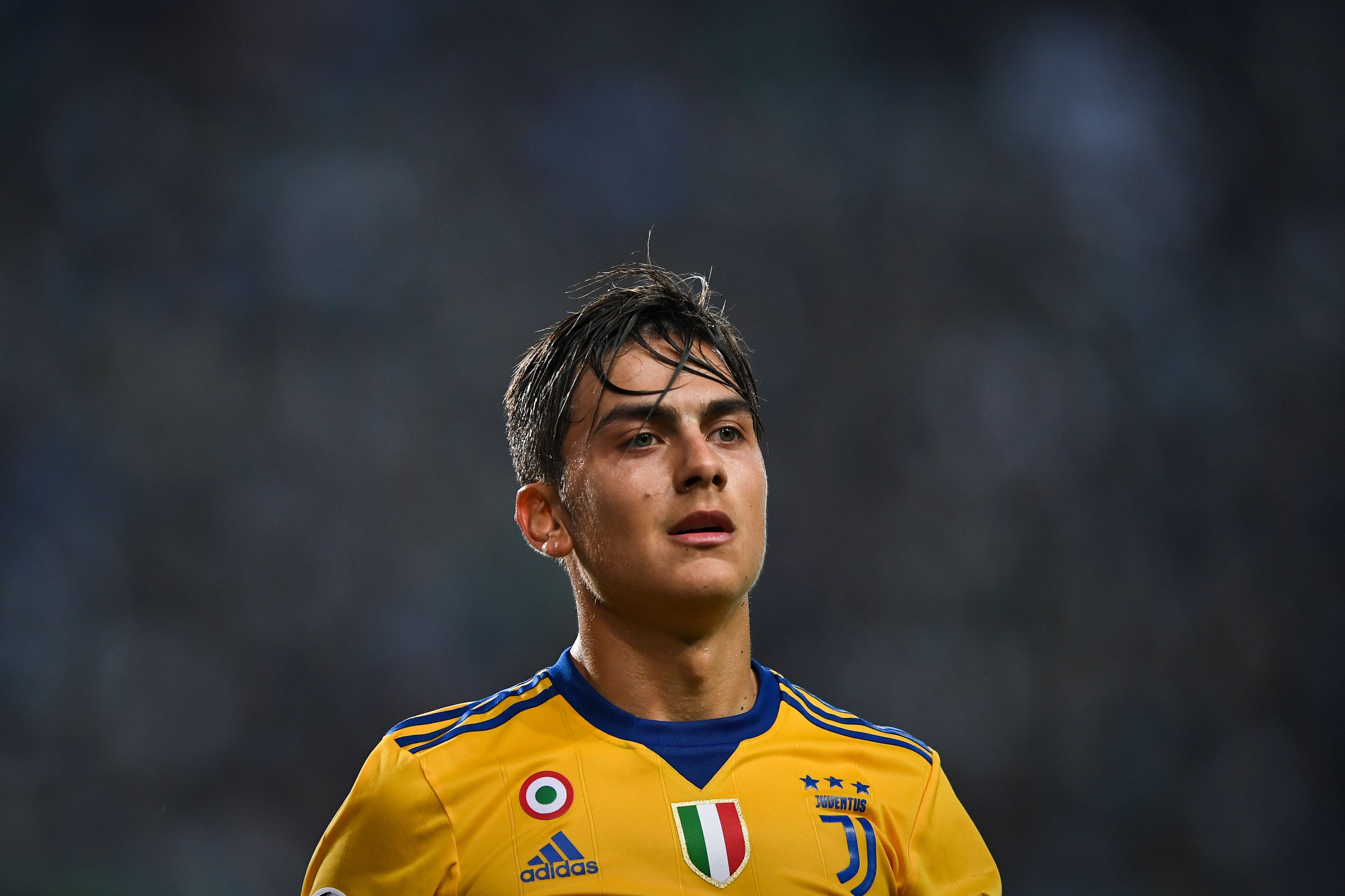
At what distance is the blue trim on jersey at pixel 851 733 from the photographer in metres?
2.16

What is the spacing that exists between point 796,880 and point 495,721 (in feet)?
1.95

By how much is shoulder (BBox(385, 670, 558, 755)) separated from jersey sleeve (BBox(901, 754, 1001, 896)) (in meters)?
0.72

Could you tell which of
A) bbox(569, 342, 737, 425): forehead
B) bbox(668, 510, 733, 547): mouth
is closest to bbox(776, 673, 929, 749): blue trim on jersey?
bbox(668, 510, 733, 547): mouth

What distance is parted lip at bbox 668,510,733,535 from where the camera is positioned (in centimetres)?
194

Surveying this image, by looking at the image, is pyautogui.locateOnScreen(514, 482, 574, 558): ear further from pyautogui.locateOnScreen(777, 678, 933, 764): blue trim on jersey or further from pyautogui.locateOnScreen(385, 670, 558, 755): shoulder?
pyautogui.locateOnScreen(777, 678, 933, 764): blue trim on jersey

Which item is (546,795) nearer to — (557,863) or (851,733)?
(557,863)

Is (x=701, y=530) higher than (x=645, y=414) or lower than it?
lower

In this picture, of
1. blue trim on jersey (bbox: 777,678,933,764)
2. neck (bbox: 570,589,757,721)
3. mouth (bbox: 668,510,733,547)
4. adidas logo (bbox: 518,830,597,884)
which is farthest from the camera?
blue trim on jersey (bbox: 777,678,933,764)

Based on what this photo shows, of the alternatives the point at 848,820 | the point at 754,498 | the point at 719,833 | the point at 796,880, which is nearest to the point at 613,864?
the point at 719,833

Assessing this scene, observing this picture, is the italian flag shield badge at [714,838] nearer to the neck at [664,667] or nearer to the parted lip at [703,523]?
the neck at [664,667]

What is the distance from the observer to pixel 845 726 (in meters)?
2.18

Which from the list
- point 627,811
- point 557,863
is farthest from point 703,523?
point 557,863

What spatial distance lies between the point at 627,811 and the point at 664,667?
0.26m

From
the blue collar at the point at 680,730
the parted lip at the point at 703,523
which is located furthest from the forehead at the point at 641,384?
the blue collar at the point at 680,730
